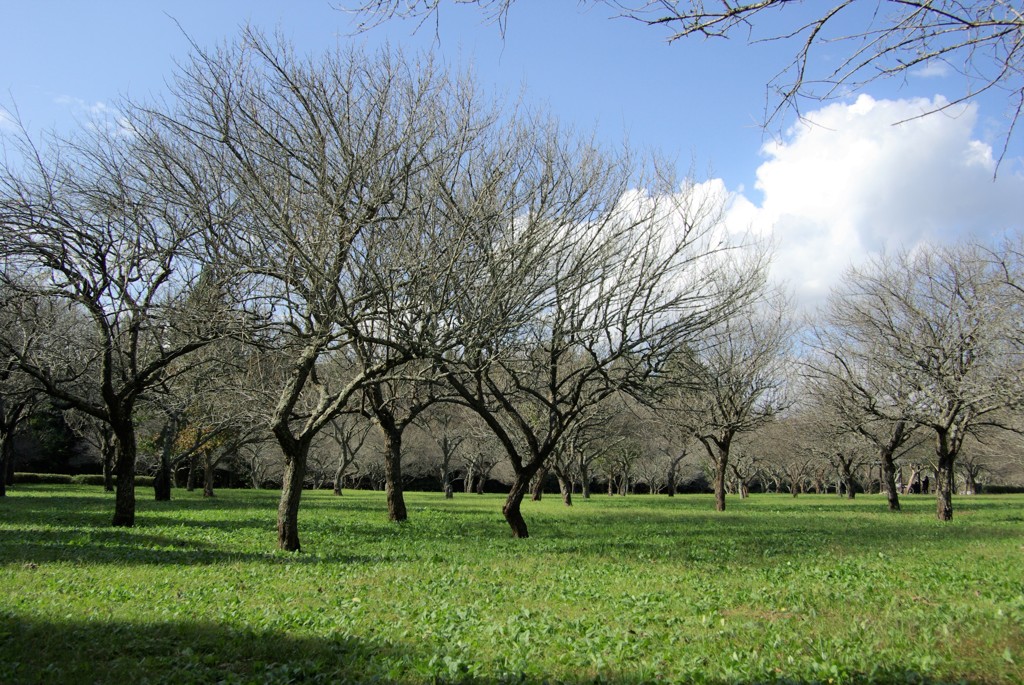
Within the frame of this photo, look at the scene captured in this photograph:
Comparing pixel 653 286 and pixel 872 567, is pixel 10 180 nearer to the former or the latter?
pixel 653 286

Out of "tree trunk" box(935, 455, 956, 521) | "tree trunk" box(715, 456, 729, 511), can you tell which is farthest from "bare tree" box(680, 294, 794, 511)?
"tree trunk" box(935, 455, 956, 521)

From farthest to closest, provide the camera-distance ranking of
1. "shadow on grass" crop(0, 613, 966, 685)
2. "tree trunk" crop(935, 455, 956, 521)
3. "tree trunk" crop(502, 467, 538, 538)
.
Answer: "tree trunk" crop(935, 455, 956, 521), "tree trunk" crop(502, 467, 538, 538), "shadow on grass" crop(0, 613, 966, 685)

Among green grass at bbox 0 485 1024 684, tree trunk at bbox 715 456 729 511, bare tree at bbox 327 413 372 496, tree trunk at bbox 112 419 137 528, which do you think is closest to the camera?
green grass at bbox 0 485 1024 684

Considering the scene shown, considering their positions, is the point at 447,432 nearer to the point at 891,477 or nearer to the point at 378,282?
the point at 891,477

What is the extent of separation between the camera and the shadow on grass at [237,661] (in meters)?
4.89

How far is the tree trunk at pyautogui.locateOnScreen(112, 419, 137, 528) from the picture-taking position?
50.5 feet

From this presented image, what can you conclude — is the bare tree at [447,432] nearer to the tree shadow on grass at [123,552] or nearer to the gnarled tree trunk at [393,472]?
the gnarled tree trunk at [393,472]

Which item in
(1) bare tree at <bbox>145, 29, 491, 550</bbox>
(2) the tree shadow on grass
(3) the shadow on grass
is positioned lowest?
(2) the tree shadow on grass

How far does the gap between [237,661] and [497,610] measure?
2.91 m

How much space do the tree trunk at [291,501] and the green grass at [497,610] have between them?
335 millimetres

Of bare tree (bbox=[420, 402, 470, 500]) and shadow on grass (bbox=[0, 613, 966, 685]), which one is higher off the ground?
bare tree (bbox=[420, 402, 470, 500])

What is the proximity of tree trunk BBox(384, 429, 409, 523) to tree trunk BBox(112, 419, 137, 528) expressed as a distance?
6206 millimetres

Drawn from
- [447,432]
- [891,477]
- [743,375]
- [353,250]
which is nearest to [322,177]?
[353,250]

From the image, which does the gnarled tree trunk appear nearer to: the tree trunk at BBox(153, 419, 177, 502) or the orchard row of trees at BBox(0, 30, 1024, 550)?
the orchard row of trees at BBox(0, 30, 1024, 550)
